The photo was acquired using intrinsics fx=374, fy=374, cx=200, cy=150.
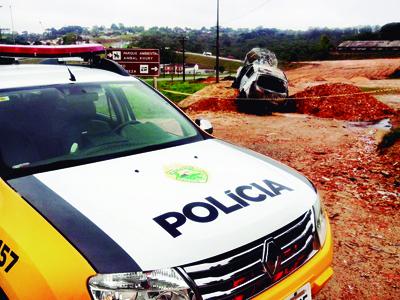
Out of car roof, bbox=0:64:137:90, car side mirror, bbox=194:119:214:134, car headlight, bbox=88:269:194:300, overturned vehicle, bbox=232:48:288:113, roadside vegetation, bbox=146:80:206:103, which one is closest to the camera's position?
car headlight, bbox=88:269:194:300

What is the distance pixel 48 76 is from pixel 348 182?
4508 mm

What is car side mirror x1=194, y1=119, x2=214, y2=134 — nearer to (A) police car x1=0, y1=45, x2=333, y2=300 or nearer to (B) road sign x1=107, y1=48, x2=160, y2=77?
(A) police car x1=0, y1=45, x2=333, y2=300

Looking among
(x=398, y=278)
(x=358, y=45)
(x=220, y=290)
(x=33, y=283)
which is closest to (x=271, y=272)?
(x=220, y=290)

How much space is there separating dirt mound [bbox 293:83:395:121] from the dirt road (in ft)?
2.76

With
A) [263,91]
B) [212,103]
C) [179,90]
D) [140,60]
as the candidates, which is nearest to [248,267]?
[140,60]

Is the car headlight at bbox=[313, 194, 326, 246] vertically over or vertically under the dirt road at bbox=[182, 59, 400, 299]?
over

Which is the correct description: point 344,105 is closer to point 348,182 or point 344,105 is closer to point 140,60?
point 140,60

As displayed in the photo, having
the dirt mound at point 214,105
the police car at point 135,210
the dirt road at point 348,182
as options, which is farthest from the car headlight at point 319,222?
the dirt mound at point 214,105

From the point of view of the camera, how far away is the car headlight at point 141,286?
150 centimetres

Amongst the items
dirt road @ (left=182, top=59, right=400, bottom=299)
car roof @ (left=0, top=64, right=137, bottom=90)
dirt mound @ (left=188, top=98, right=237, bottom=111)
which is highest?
car roof @ (left=0, top=64, right=137, bottom=90)

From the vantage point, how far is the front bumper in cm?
187

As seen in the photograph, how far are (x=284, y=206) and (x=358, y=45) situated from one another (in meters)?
67.1

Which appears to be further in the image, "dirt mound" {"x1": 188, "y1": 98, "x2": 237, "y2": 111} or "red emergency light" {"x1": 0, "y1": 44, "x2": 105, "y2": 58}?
"dirt mound" {"x1": 188, "y1": 98, "x2": 237, "y2": 111}

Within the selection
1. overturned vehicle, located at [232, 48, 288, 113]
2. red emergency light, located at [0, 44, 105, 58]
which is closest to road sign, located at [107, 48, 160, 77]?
overturned vehicle, located at [232, 48, 288, 113]
